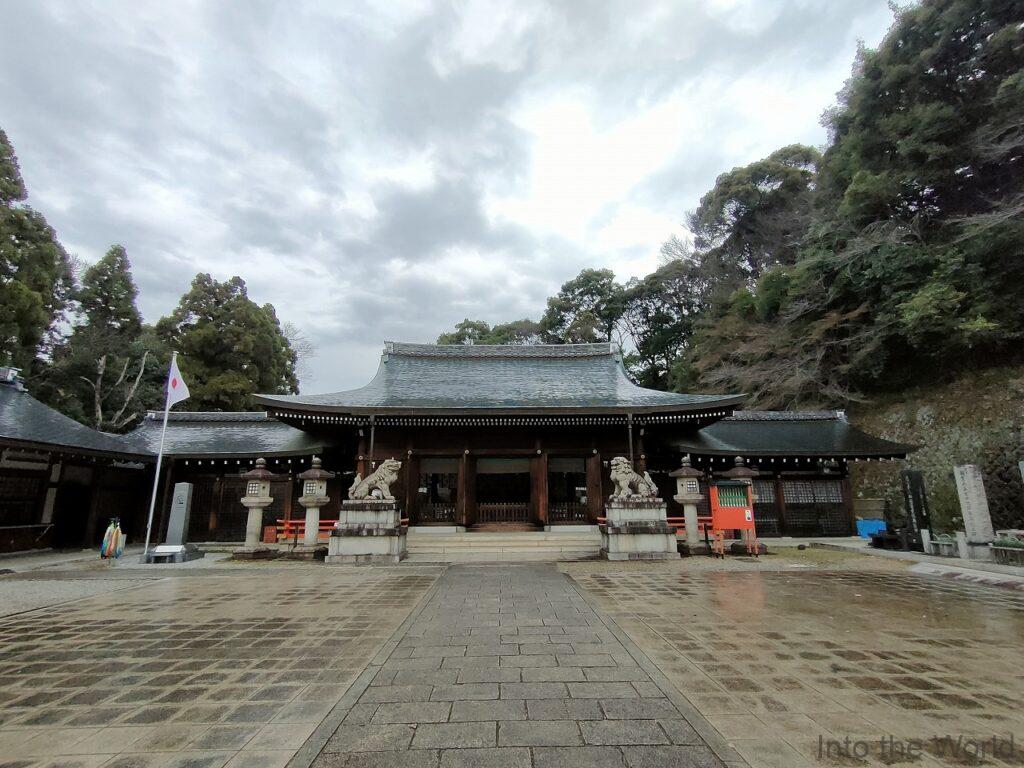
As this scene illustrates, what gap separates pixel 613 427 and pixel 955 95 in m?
21.1

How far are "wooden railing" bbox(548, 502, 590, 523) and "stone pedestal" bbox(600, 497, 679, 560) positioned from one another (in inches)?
142

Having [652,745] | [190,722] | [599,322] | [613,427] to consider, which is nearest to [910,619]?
[652,745]

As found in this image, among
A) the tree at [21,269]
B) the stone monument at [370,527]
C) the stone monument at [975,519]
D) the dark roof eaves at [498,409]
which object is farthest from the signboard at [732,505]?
the tree at [21,269]

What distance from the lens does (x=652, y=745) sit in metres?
2.60

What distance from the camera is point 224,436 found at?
1742 centimetres

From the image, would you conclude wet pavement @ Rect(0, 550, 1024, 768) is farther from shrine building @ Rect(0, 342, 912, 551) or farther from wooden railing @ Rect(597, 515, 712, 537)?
shrine building @ Rect(0, 342, 912, 551)

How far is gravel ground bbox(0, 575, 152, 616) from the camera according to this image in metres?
6.64

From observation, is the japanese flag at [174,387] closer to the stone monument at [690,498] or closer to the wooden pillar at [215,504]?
the wooden pillar at [215,504]

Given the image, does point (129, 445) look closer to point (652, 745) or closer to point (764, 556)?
point (652, 745)

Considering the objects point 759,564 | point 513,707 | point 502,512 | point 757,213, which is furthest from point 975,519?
point 757,213

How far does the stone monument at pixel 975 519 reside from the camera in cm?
998

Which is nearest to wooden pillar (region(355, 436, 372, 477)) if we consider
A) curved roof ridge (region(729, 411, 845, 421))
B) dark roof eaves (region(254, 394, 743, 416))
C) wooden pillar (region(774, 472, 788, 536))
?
dark roof eaves (region(254, 394, 743, 416))

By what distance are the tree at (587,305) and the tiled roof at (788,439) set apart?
22.8 m

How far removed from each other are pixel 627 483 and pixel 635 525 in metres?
1.05
